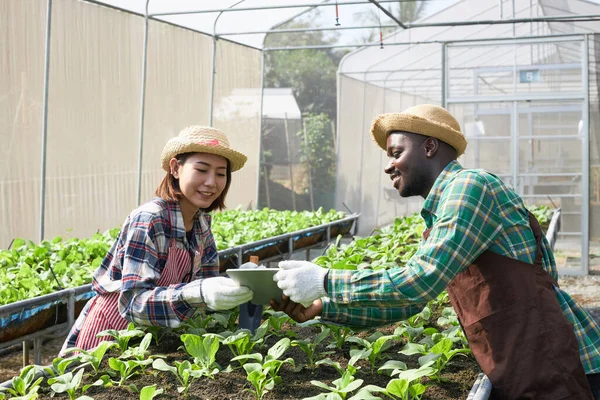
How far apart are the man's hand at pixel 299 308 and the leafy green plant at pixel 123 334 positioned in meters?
0.44

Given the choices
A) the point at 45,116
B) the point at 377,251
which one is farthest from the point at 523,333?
the point at 45,116

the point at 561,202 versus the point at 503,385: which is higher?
the point at 561,202

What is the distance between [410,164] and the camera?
2.21 m

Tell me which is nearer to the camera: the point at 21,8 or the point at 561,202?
the point at 21,8

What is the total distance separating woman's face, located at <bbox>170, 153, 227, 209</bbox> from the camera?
2.57 meters

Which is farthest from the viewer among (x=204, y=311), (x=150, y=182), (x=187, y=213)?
(x=150, y=182)

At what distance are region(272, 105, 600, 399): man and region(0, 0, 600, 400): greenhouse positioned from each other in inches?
0.6

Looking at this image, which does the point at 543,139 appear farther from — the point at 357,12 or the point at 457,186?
the point at 457,186

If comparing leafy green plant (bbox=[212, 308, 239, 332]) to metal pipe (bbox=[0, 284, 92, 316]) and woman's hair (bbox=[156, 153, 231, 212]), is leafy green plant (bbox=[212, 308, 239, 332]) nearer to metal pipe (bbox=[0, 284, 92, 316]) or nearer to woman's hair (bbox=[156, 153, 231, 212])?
woman's hair (bbox=[156, 153, 231, 212])

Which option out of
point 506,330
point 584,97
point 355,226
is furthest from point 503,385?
point 584,97

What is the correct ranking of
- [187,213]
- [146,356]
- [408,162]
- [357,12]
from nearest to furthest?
1. [408,162]
2. [146,356]
3. [187,213]
4. [357,12]

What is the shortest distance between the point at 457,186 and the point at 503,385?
0.55 metres

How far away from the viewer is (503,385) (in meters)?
2.01

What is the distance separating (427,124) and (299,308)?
724 mm
